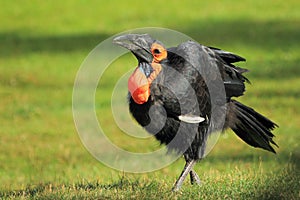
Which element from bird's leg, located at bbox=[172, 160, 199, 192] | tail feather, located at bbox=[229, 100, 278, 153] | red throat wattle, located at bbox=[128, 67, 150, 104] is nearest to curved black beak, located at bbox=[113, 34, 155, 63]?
red throat wattle, located at bbox=[128, 67, 150, 104]

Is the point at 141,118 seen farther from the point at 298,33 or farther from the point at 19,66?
the point at 298,33

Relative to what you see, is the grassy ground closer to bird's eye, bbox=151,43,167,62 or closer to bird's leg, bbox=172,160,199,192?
bird's leg, bbox=172,160,199,192

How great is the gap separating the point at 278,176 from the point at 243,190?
614 mm

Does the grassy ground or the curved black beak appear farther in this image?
the grassy ground

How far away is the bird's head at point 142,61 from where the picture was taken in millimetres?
6855

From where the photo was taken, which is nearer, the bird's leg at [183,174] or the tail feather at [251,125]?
the bird's leg at [183,174]

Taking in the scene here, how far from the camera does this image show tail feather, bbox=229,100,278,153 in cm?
786

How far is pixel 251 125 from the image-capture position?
7.91 m

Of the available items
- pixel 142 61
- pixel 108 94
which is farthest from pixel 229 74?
pixel 108 94

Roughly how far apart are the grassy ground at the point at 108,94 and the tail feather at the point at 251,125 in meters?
0.31

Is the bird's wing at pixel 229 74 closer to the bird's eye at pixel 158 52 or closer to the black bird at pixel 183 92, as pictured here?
the black bird at pixel 183 92

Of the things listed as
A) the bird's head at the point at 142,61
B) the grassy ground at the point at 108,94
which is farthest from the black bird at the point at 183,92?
the grassy ground at the point at 108,94

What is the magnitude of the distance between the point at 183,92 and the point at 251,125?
1.10 m

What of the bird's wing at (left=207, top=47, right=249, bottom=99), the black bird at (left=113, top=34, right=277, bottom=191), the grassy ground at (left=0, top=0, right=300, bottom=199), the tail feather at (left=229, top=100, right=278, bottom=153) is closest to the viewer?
the black bird at (left=113, top=34, right=277, bottom=191)
